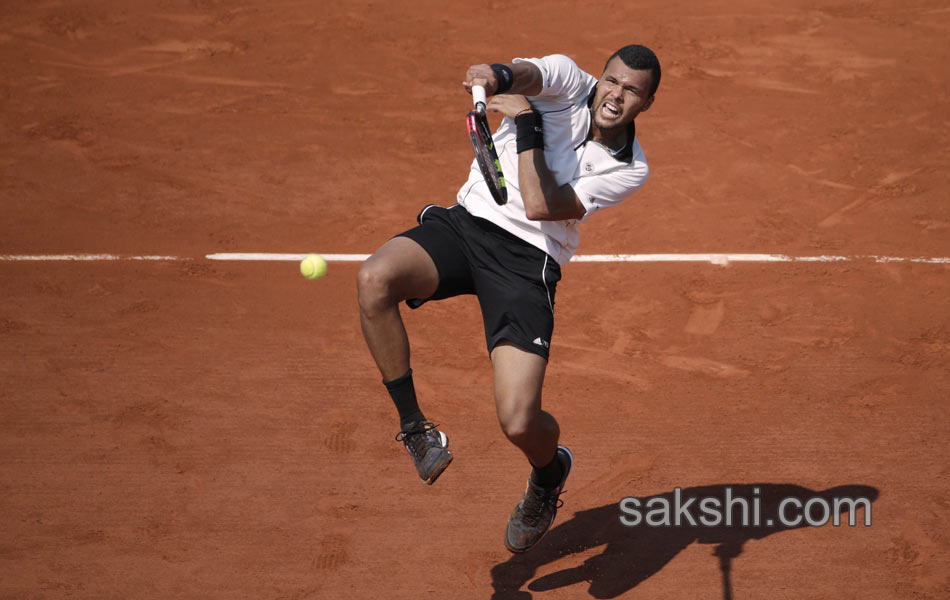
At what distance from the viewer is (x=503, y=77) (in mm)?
4574

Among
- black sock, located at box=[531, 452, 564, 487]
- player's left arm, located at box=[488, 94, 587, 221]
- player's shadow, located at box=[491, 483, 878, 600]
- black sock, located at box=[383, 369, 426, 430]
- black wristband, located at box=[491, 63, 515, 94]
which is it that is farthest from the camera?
player's shadow, located at box=[491, 483, 878, 600]

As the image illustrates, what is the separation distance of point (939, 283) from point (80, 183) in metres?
8.21

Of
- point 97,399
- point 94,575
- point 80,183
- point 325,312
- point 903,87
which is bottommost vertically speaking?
point 94,575

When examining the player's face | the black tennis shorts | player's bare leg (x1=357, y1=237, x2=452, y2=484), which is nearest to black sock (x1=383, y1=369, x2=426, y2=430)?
player's bare leg (x1=357, y1=237, x2=452, y2=484)

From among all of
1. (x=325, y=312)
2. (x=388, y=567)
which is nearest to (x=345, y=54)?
(x=325, y=312)

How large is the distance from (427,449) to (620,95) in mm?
2121

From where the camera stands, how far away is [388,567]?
20.1 ft

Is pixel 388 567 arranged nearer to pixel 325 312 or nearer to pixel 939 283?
pixel 325 312

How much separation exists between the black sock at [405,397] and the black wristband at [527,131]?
1.36 metres

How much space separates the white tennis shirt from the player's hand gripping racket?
10.8 inches

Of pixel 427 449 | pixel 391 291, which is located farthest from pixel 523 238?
pixel 427 449

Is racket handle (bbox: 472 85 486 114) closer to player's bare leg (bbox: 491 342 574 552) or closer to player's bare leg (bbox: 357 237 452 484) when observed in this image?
player's bare leg (bbox: 357 237 452 484)

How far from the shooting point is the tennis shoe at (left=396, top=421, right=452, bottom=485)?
16.7 feet

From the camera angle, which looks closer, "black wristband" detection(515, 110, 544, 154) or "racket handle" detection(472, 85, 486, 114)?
"racket handle" detection(472, 85, 486, 114)
